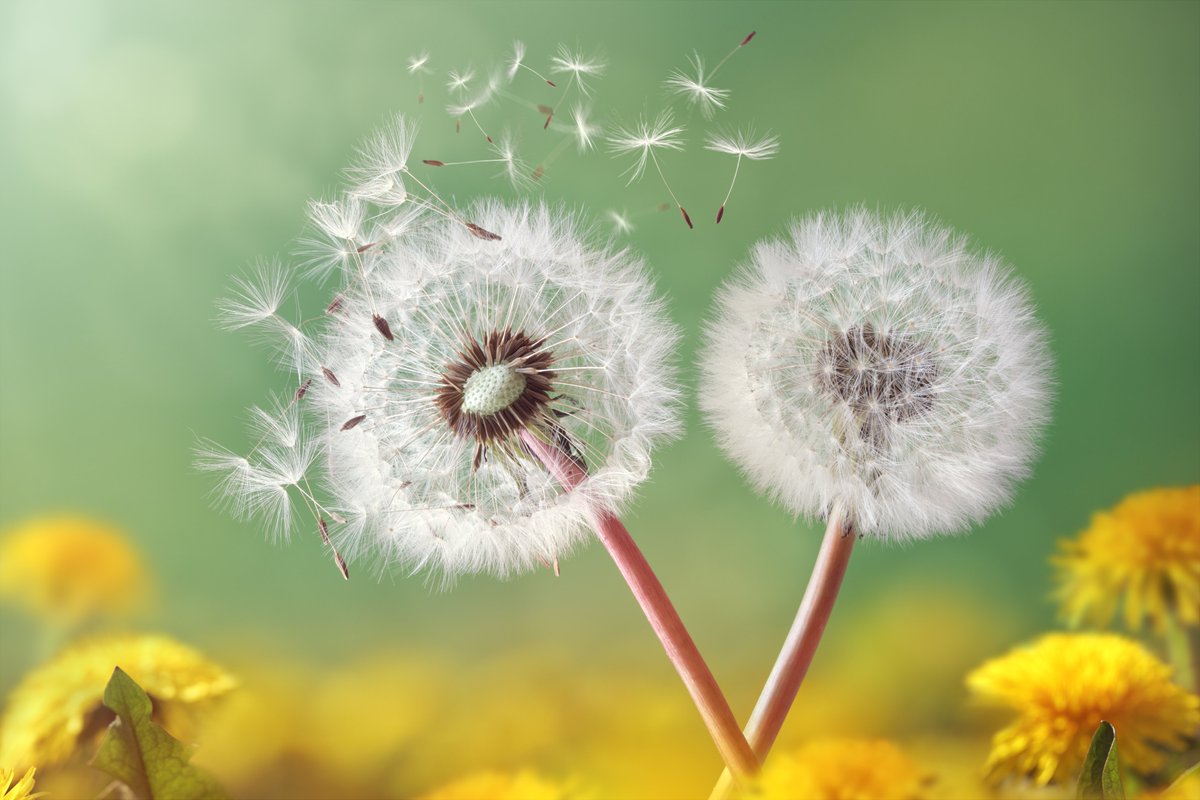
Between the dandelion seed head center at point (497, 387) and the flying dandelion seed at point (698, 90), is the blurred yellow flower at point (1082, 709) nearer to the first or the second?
the dandelion seed head center at point (497, 387)

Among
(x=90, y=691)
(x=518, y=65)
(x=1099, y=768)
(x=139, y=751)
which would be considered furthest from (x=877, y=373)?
(x=90, y=691)

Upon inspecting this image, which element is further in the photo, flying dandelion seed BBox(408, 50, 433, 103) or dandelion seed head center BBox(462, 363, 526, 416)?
flying dandelion seed BBox(408, 50, 433, 103)

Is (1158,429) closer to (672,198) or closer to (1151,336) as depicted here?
(1151,336)

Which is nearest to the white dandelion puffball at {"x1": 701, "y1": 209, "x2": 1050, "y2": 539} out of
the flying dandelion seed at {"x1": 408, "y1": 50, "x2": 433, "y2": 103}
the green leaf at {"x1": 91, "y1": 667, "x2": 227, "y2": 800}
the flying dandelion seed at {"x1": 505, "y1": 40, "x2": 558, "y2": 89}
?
the flying dandelion seed at {"x1": 505, "y1": 40, "x2": 558, "y2": 89}

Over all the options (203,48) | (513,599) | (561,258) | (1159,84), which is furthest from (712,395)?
(203,48)

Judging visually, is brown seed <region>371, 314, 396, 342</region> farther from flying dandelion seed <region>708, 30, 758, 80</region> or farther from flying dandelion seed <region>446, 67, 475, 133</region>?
flying dandelion seed <region>708, 30, 758, 80</region>

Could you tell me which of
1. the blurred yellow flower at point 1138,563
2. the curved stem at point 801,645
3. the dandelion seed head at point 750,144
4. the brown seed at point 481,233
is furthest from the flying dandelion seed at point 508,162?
the blurred yellow flower at point 1138,563
